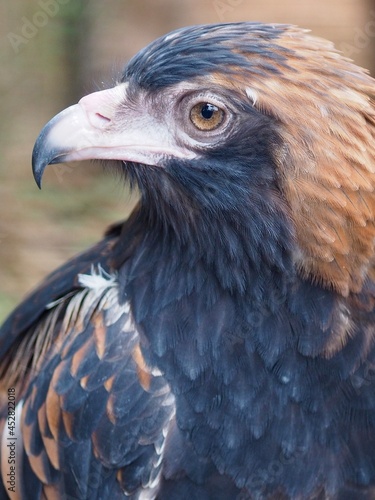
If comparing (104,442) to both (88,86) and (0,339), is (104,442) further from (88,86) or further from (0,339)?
(88,86)

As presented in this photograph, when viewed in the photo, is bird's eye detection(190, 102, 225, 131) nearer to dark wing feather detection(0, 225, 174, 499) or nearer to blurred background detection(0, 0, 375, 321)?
dark wing feather detection(0, 225, 174, 499)

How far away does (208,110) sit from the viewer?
298 cm

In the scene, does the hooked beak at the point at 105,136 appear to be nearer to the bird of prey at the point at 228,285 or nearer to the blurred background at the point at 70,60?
the bird of prey at the point at 228,285

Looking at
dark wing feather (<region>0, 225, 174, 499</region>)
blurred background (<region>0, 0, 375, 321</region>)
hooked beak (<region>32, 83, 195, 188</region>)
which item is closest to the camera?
hooked beak (<region>32, 83, 195, 188</region>)

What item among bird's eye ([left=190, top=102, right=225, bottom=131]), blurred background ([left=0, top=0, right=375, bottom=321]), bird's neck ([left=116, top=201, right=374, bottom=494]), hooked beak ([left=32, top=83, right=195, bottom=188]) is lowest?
blurred background ([left=0, top=0, right=375, bottom=321])

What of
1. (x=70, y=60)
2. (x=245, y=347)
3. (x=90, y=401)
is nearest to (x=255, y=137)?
(x=245, y=347)

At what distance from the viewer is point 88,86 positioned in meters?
3.80

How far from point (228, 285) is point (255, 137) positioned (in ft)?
1.87

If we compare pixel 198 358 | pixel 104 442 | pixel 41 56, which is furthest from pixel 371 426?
pixel 41 56

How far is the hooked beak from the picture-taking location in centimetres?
305

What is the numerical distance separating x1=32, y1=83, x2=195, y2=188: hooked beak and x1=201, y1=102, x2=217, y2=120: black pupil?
15 cm

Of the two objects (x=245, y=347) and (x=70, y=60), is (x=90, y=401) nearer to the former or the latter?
(x=245, y=347)

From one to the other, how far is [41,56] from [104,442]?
6301mm

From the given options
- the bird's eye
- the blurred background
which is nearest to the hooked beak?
the bird's eye
